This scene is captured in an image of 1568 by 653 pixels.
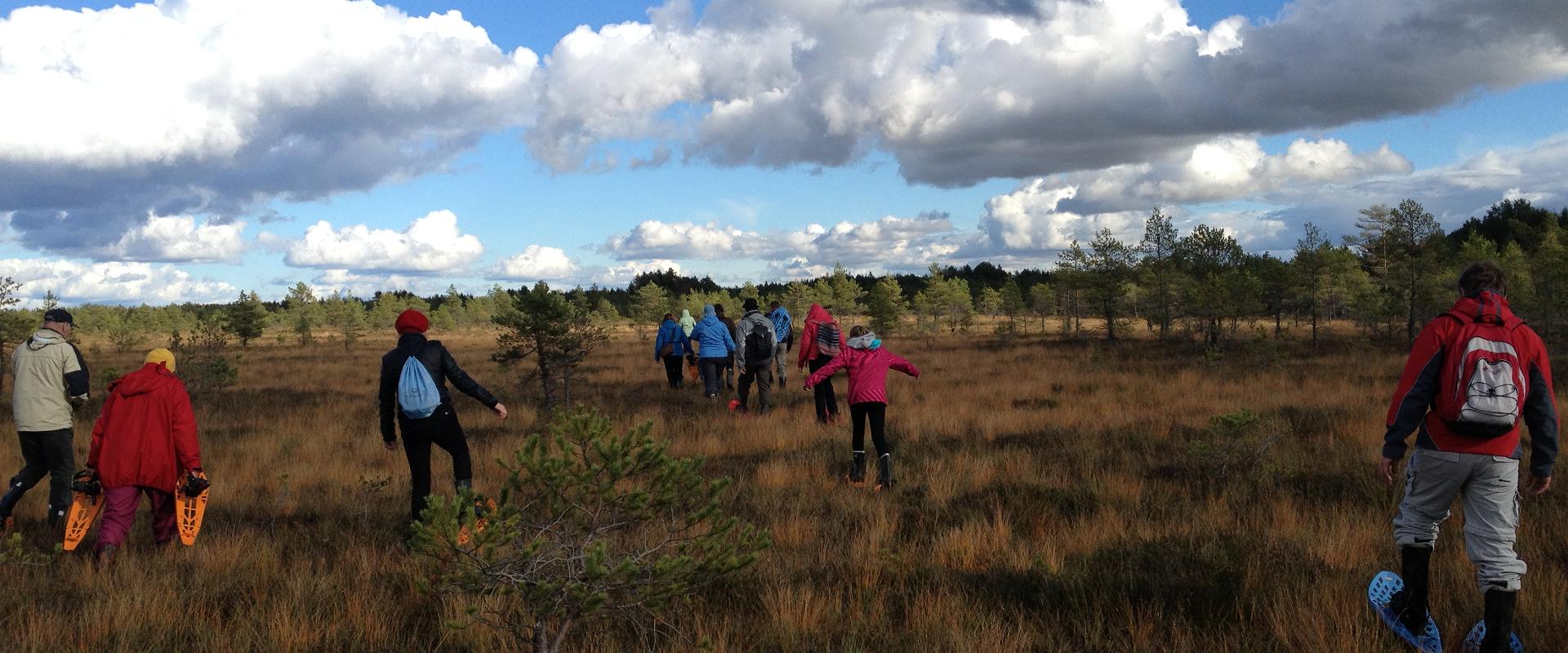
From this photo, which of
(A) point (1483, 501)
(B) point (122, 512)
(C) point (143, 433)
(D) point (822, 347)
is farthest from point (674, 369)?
(A) point (1483, 501)

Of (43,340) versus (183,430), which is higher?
(43,340)

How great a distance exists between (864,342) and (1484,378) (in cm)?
447

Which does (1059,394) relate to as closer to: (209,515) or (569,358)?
(569,358)

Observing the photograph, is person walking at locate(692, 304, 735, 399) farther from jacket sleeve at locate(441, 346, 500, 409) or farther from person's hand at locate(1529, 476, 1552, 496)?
person's hand at locate(1529, 476, 1552, 496)

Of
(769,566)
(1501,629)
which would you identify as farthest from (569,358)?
(1501,629)

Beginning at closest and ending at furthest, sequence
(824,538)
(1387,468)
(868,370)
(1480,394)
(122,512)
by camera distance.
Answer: (1480,394) < (1387,468) < (122,512) < (824,538) < (868,370)

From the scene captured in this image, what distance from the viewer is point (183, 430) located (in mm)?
5320

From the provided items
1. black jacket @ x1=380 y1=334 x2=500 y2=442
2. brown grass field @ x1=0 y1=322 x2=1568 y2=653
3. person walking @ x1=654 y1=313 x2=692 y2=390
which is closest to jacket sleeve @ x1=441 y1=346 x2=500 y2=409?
black jacket @ x1=380 y1=334 x2=500 y2=442

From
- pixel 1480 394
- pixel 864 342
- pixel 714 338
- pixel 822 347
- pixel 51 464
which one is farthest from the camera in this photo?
pixel 714 338

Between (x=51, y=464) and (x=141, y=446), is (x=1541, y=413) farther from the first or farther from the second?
(x=51, y=464)

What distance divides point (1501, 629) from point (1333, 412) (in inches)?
314

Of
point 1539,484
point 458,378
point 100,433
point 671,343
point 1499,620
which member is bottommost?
point 1499,620

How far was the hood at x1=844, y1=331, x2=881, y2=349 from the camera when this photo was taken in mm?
7137

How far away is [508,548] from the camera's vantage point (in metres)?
3.38
